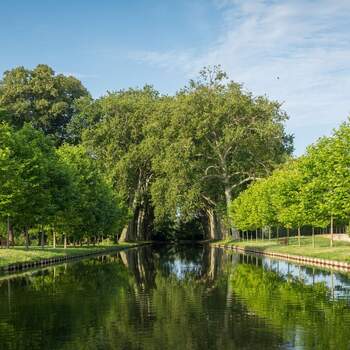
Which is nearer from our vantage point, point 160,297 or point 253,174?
point 160,297

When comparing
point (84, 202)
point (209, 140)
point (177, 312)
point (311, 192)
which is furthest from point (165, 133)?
point (177, 312)

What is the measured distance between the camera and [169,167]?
95.4 m

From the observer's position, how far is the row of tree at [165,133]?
96.6m

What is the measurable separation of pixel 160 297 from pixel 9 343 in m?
11.3

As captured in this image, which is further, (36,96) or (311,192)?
(36,96)

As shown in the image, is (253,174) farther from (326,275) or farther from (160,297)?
(160,297)

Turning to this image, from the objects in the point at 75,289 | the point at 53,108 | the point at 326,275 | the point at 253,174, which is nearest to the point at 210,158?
the point at 253,174

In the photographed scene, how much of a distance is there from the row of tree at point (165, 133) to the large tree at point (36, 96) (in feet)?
0.55

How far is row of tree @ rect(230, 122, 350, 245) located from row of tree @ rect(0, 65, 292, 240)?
9.83 m

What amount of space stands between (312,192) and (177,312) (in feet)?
119

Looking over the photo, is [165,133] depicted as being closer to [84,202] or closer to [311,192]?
[84,202]

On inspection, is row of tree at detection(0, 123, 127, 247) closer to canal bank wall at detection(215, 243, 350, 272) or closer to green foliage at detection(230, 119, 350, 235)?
green foliage at detection(230, 119, 350, 235)

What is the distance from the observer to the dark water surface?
1872 cm

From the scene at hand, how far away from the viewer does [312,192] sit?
58.3 m
